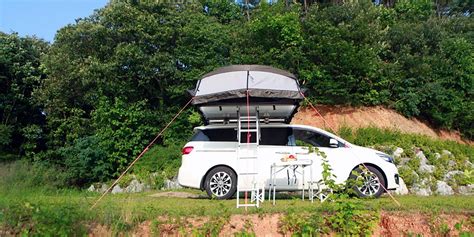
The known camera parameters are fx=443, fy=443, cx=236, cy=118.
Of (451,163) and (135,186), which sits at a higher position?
(451,163)

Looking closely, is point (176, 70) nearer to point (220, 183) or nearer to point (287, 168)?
point (220, 183)

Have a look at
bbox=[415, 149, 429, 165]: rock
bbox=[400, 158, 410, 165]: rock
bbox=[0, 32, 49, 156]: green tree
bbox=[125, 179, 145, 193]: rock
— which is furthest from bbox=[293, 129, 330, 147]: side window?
bbox=[0, 32, 49, 156]: green tree

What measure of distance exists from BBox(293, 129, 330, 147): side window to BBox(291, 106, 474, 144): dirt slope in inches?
329

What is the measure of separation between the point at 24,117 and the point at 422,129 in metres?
19.0

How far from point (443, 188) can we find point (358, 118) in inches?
210

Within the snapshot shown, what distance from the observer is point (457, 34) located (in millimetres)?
22781

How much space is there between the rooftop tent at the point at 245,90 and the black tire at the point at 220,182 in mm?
1371

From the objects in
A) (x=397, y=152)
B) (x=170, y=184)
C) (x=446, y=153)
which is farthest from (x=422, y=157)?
(x=170, y=184)

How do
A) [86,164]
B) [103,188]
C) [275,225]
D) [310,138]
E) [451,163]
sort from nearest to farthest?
[275,225], [310,138], [451,163], [103,188], [86,164]

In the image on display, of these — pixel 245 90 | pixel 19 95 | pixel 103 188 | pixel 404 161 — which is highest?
pixel 19 95

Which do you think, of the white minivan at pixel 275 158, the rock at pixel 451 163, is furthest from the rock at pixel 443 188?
the white minivan at pixel 275 158

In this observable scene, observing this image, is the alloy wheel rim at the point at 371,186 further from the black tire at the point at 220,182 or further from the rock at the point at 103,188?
the rock at the point at 103,188

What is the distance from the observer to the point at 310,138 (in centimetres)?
1025

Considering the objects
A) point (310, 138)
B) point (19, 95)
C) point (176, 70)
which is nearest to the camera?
→ point (310, 138)
